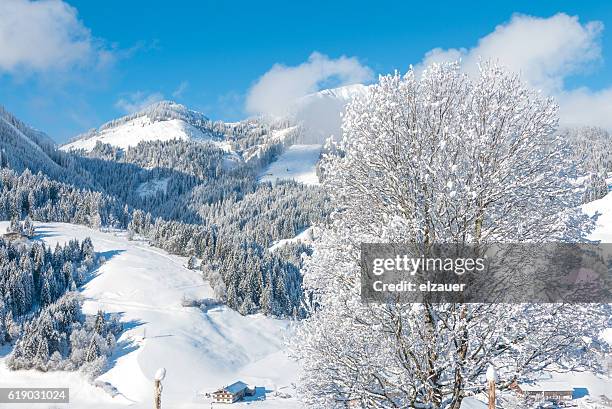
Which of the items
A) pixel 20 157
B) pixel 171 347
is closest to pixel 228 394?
pixel 171 347

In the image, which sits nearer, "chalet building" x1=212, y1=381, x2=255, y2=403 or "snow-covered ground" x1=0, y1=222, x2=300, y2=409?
"chalet building" x1=212, y1=381, x2=255, y2=403

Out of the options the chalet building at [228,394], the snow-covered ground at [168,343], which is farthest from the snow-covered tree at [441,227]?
the chalet building at [228,394]

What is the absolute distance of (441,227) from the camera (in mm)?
8281

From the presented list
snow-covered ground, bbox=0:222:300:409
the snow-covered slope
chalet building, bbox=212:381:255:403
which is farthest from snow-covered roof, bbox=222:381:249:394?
the snow-covered slope

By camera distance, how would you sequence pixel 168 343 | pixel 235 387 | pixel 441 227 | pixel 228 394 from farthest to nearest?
1. pixel 168 343
2. pixel 235 387
3. pixel 228 394
4. pixel 441 227

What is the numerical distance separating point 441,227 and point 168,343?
70.0m

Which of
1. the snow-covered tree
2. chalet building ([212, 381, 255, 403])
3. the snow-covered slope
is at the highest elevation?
the snow-covered slope

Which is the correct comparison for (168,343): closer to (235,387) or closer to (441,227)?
(235,387)

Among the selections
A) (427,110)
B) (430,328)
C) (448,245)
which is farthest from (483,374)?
(427,110)

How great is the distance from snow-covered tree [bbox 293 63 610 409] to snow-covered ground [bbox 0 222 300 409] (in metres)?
47.8

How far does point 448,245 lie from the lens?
8.30 m

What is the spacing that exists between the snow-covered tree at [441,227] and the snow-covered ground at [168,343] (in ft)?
157

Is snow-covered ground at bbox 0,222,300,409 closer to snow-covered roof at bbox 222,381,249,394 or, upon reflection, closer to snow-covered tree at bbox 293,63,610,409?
snow-covered roof at bbox 222,381,249,394

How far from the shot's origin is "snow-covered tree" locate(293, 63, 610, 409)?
813 centimetres
